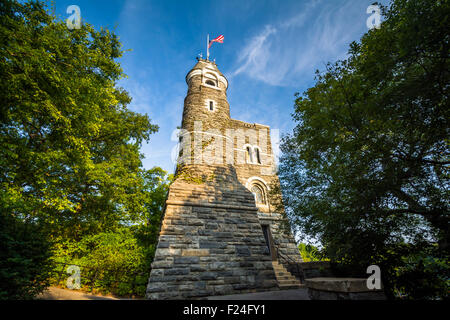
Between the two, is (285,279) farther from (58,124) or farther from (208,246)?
(58,124)

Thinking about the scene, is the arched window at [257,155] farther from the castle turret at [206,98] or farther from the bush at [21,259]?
the bush at [21,259]

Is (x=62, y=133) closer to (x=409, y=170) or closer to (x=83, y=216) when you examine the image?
(x=83, y=216)

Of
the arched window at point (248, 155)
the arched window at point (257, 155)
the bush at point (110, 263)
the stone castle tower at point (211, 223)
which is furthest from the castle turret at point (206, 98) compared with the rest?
the bush at point (110, 263)

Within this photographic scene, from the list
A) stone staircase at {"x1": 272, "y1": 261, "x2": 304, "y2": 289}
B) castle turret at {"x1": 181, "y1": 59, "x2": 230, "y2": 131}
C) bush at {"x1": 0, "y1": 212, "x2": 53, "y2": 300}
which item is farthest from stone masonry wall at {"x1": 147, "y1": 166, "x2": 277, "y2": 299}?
castle turret at {"x1": 181, "y1": 59, "x2": 230, "y2": 131}

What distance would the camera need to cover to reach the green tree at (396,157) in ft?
12.4

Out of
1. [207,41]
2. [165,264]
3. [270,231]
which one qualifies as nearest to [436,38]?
[165,264]

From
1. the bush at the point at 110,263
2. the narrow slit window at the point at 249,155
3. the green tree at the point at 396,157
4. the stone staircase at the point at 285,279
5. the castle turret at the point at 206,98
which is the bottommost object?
the stone staircase at the point at 285,279

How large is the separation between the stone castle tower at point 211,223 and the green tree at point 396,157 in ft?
8.79

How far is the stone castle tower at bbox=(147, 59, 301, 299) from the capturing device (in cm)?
557

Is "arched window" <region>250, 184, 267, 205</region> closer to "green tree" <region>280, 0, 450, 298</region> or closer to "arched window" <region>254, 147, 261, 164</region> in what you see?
"arched window" <region>254, 147, 261, 164</region>

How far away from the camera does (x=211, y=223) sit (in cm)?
695

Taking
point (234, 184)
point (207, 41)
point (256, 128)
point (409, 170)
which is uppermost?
point (207, 41)

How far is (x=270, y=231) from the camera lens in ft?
37.6

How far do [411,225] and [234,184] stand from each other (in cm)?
608
